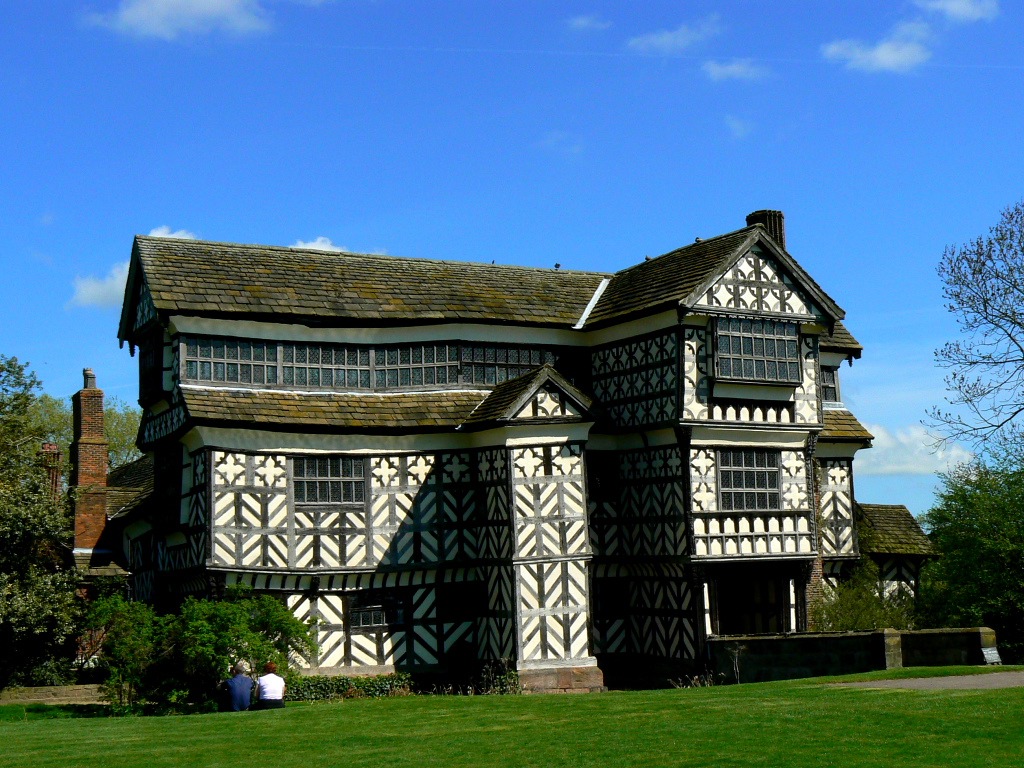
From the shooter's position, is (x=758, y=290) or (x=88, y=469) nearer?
(x=758, y=290)

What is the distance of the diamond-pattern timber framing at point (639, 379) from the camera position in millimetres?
30688

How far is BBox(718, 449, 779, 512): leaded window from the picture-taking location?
3088cm

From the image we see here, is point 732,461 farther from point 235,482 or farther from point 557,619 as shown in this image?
point 235,482

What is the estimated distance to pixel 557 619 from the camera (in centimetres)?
2911

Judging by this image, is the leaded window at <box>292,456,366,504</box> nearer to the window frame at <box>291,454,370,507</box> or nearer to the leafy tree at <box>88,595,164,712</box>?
the window frame at <box>291,454,370,507</box>

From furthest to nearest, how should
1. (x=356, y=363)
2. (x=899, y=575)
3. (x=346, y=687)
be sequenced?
(x=899, y=575) < (x=356, y=363) < (x=346, y=687)

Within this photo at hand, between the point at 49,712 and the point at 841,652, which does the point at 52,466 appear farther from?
the point at 841,652

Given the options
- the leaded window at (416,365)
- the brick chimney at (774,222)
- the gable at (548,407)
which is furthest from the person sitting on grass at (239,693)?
the brick chimney at (774,222)

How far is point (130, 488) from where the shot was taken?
40719 millimetres

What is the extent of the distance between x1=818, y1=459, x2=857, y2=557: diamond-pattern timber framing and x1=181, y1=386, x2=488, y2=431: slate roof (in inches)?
411

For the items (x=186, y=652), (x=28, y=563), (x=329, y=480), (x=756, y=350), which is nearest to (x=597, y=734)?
(x=186, y=652)

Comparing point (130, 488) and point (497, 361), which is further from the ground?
point (497, 361)

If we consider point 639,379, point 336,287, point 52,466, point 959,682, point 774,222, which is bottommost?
point 959,682

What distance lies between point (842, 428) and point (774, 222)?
6.01 meters
